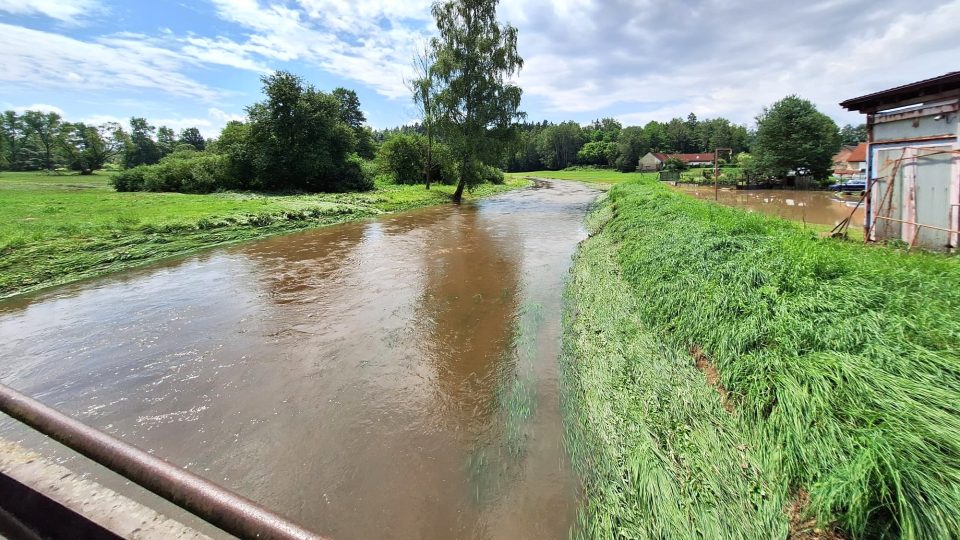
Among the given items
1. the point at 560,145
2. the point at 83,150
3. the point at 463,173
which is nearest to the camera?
the point at 463,173

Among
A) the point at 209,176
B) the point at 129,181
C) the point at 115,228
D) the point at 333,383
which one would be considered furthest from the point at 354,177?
the point at 333,383

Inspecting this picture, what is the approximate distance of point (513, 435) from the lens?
15.3ft

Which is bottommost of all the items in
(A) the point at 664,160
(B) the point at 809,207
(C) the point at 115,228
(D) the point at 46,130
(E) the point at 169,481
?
(B) the point at 809,207

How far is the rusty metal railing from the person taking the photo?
1.35 meters

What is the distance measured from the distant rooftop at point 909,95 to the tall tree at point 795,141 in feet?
106

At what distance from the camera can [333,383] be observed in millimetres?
5762

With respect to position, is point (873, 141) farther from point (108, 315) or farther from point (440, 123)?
point (440, 123)

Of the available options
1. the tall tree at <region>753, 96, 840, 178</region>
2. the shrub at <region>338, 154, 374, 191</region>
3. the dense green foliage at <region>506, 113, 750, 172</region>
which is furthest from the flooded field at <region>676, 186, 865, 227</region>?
the dense green foliage at <region>506, 113, 750, 172</region>

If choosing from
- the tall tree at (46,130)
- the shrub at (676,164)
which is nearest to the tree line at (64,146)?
the tall tree at (46,130)

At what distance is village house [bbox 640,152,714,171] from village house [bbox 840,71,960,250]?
3017 inches

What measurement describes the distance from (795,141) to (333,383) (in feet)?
148

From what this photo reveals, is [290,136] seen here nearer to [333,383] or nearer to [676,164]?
[333,383]

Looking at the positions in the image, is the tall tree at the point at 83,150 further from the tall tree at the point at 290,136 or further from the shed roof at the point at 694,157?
the shed roof at the point at 694,157

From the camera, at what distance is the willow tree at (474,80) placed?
90.2 feet
